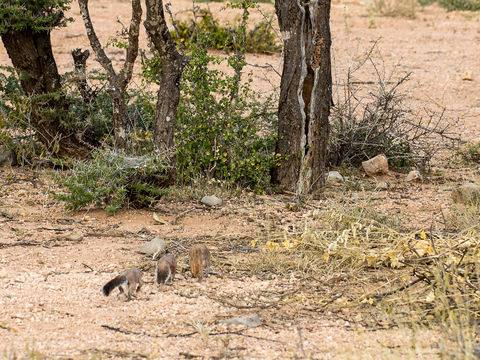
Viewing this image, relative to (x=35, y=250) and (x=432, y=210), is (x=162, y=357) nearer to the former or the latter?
(x=35, y=250)

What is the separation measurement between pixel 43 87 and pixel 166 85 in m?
1.59

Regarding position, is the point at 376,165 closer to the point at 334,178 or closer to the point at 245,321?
the point at 334,178

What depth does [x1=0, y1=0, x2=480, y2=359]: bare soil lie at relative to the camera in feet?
9.86

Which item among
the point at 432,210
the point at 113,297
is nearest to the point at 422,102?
the point at 432,210

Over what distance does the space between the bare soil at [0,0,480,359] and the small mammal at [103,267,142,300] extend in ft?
0.20

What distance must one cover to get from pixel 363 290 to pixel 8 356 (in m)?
1.84

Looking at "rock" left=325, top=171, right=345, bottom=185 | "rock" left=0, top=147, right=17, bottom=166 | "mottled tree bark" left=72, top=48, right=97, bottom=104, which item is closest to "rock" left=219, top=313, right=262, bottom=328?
"rock" left=325, top=171, right=345, bottom=185

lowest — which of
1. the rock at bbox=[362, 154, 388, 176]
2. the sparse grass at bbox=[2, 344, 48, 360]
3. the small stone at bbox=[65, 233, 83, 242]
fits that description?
the rock at bbox=[362, 154, 388, 176]

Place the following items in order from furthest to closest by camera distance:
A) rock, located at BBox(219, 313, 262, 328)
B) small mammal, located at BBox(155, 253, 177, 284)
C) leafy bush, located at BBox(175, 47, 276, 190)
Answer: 1. leafy bush, located at BBox(175, 47, 276, 190)
2. small mammal, located at BBox(155, 253, 177, 284)
3. rock, located at BBox(219, 313, 262, 328)

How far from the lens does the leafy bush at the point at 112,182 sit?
493 centimetres

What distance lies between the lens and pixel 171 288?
12.2 ft

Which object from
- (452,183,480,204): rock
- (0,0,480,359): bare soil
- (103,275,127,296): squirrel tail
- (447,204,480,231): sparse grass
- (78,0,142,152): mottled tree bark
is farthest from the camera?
(452,183,480,204): rock

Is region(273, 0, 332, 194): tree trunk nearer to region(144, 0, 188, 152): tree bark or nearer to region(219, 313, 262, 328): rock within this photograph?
region(144, 0, 188, 152): tree bark

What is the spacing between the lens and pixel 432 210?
5.41 metres
